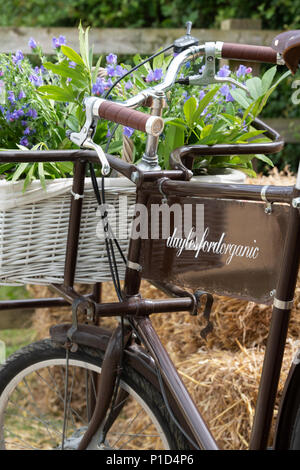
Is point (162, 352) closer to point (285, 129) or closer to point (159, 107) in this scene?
point (159, 107)

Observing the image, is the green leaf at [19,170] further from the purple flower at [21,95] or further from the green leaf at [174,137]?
the green leaf at [174,137]

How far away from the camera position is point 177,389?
50.7 inches

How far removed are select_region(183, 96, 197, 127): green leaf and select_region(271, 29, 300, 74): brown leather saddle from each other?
36 cm

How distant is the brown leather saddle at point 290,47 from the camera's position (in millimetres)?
1009

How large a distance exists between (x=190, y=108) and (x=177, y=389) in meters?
0.57

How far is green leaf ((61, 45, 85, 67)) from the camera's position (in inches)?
53.9

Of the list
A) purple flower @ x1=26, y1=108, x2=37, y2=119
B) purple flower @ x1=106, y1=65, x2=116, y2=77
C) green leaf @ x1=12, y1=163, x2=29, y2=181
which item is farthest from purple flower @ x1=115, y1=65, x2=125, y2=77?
green leaf @ x1=12, y1=163, x2=29, y2=181

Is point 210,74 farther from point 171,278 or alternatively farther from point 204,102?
point 171,278

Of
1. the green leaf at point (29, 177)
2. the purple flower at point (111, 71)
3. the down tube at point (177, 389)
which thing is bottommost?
the down tube at point (177, 389)

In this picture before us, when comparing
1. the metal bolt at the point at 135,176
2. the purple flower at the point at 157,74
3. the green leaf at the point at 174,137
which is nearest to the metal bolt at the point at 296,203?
the metal bolt at the point at 135,176

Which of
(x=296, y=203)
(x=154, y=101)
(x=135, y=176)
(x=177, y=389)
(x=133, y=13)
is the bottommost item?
(x=177, y=389)

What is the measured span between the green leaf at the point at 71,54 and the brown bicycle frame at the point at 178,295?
0.20 metres

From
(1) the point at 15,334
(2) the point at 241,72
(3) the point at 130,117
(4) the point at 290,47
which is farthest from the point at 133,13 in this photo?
(4) the point at 290,47

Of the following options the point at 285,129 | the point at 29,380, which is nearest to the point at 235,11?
the point at 285,129
